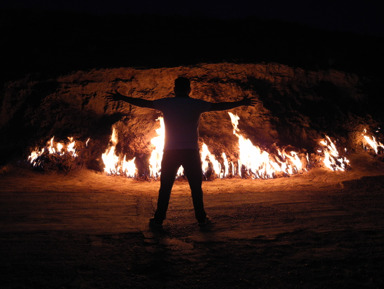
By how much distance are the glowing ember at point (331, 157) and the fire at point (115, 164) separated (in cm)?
582

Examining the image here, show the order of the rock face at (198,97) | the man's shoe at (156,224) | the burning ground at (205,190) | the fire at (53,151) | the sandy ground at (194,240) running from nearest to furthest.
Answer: the sandy ground at (194,240), the burning ground at (205,190), the man's shoe at (156,224), the fire at (53,151), the rock face at (198,97)

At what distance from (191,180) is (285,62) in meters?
6.93

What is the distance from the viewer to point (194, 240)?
3.62 meters

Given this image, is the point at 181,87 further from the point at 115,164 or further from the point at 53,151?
the point at 53,151

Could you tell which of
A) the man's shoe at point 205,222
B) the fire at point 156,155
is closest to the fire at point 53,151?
the fire at point 156,155

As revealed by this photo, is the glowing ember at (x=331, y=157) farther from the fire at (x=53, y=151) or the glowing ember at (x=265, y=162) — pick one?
the fire at (x=53, y=151)

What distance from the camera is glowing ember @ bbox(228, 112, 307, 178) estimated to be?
8.45 metres

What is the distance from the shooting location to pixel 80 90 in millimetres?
9359

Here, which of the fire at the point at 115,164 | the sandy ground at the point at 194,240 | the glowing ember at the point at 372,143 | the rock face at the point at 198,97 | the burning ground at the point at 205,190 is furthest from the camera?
the glowing ember at the point at 372,143

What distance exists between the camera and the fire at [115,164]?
8.52 meters

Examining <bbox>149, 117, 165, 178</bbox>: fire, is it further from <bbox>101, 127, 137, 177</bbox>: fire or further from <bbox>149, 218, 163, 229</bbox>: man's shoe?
<bbox>149, 218, 163, 229</bbox>: man's shoe

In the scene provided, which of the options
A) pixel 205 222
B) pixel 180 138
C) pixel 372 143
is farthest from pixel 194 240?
pixel 372 143

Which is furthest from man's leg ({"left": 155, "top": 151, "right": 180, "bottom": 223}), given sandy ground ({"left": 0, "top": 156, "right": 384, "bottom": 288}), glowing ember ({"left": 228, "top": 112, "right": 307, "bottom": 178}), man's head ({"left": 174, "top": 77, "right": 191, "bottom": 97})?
glowing ember ({"left": 228, "top": 112, "right": 307, "bottom": 178})

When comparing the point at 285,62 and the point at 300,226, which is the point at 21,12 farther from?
the point at 300,226
